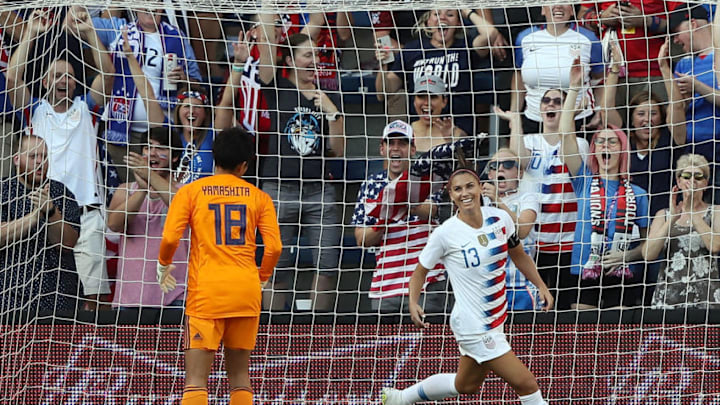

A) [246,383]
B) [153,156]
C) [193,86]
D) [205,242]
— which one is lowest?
[246,383]

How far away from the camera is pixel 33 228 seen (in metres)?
8.47

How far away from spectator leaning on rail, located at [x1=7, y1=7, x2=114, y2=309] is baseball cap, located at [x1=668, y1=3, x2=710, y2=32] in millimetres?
4446

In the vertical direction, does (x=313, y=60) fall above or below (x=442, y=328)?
above

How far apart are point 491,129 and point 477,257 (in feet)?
7.86

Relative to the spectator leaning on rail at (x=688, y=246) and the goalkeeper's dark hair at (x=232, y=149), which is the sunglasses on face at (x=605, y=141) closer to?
the spectator leaning on rail at (x=688, y=246)

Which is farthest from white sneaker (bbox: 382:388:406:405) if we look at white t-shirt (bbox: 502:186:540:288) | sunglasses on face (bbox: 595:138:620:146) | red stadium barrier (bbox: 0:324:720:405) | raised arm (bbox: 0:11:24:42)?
raised arm (bbox: 0:11:24:42)

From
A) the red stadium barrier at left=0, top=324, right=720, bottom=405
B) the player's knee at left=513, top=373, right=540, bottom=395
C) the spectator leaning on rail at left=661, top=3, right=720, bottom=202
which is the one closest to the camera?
the player's knee at left=513, top=373, right=540, bottom=395

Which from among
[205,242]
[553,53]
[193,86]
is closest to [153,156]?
[193,86]

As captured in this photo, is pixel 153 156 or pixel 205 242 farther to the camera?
pixel 153 156

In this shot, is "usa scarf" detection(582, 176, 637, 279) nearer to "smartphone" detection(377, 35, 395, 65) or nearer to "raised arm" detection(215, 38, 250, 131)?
"smartphone" detection(377, 35, 395, 65)

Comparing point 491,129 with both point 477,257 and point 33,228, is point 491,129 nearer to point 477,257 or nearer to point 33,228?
point 477,257

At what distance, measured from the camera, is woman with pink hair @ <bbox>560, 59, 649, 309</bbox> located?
8.80m

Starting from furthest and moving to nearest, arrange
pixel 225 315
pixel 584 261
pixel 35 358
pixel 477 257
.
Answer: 1. pixel 584 261
2. pixel 35 358
3. pixel 477 257
4. pixel 225 315

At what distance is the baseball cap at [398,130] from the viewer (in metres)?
9.05
